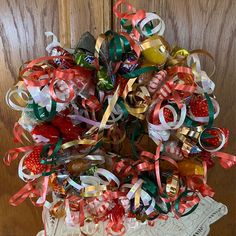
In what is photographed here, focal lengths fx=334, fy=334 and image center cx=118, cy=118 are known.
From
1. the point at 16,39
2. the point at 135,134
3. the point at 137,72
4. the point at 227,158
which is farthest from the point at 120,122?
the point at 16,39

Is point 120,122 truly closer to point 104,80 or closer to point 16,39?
point 104,80

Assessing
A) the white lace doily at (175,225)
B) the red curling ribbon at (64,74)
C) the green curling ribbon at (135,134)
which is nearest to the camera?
the red curling ribbon at (64,74)

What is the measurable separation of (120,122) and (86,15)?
0.30 m

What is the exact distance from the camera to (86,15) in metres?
0.86

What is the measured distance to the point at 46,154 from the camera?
744 mm

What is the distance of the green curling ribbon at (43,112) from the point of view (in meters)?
0.69

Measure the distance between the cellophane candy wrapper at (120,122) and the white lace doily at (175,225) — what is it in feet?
0.33

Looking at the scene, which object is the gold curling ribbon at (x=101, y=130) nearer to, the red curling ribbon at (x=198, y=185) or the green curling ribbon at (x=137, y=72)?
the green curling ribbon at (x=137, y=72)

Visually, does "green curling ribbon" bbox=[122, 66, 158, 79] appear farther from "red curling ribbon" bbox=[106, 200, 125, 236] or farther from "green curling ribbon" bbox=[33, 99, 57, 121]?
"red curling ribbon" bbox=[106, 200, 125, 236]

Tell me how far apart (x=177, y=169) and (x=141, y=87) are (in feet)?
0.69

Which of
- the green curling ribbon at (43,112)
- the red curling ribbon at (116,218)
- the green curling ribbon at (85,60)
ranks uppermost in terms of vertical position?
the green curling ribbon at (85,60)

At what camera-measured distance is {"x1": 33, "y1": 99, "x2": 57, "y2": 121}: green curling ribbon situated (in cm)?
69

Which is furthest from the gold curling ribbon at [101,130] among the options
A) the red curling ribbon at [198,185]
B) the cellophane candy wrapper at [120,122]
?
the red curling ribbon at [198,185]

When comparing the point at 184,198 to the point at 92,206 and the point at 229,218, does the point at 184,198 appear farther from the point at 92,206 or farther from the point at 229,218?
the point at 229,218
